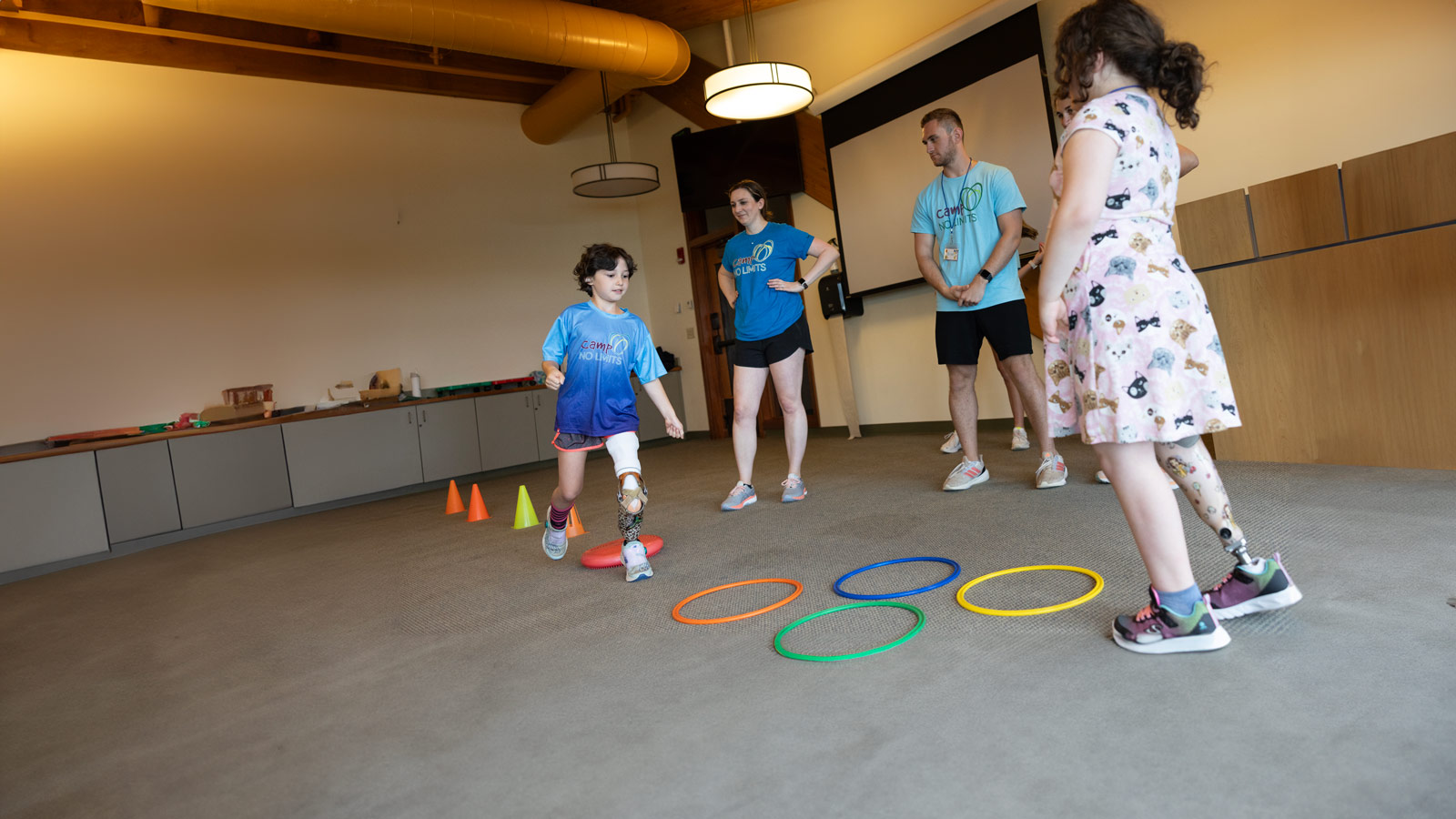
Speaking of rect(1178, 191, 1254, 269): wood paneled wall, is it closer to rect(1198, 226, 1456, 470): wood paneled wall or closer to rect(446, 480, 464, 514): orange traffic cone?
rect(1198, 226, 1456, 470): wood paneled wall

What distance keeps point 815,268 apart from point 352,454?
4.84 m

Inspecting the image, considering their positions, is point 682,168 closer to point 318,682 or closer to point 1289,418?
point 1289,418

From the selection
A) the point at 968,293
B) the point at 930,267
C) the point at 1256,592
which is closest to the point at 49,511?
the point at 930,267

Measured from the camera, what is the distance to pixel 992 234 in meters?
3.75

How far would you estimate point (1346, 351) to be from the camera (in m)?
3.27

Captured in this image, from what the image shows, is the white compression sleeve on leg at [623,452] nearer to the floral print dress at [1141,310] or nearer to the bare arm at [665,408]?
the bare arm at [665,408]

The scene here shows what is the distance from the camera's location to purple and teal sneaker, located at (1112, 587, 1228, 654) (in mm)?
1689

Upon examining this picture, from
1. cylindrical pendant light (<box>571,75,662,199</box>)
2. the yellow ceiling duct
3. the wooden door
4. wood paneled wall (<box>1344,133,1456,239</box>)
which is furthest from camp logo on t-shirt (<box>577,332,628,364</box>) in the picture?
the wooden door

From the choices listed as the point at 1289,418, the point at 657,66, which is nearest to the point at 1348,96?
the point at 1289,418

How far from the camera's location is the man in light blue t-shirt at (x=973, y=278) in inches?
145

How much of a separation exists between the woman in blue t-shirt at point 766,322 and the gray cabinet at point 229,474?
436 centimetres

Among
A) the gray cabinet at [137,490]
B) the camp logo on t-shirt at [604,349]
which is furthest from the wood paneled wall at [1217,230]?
the gray cabinet at [137,490]

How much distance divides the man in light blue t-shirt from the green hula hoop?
1658 millimetres

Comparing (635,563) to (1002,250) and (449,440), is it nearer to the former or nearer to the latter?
(1002,250)
